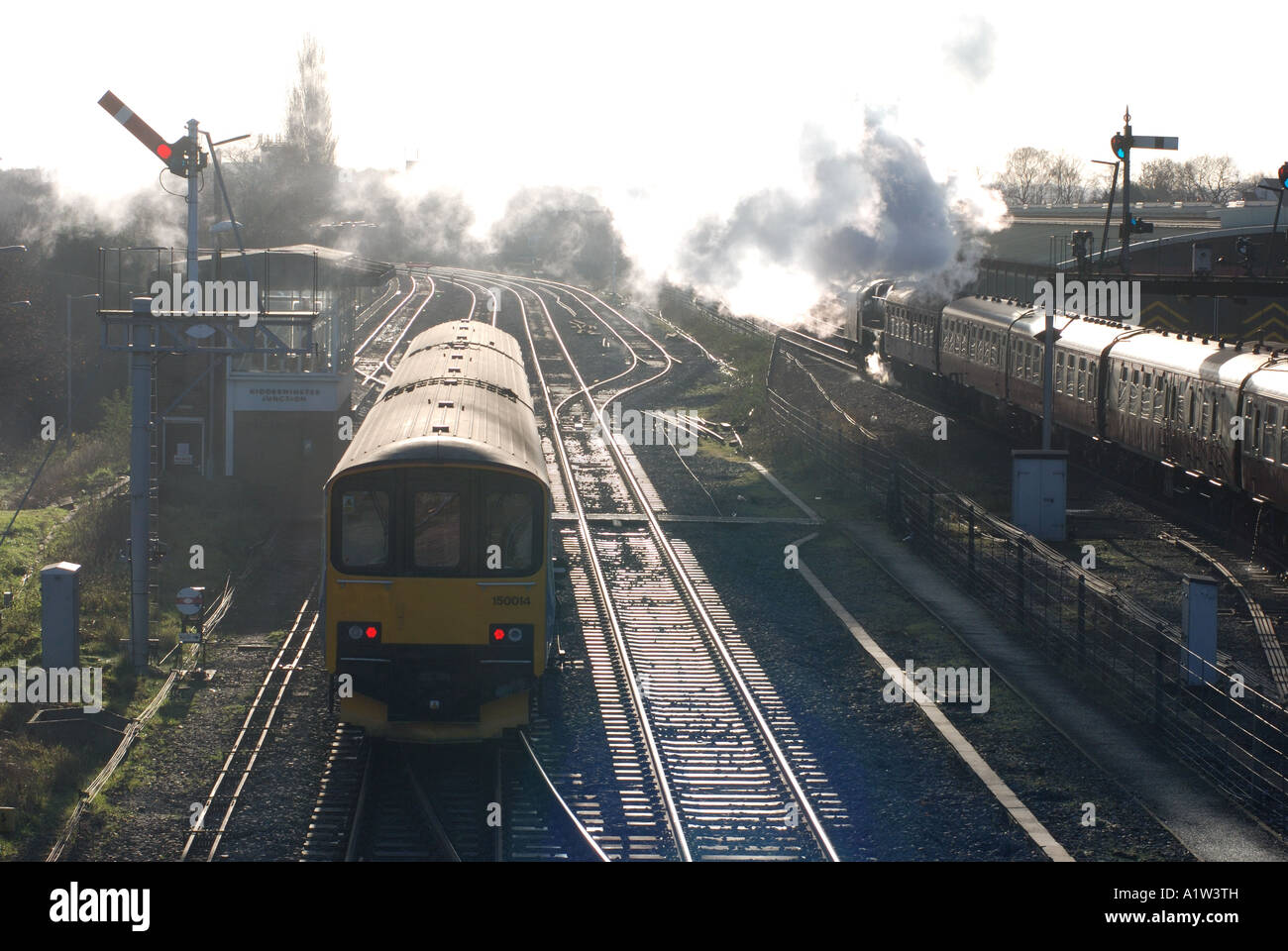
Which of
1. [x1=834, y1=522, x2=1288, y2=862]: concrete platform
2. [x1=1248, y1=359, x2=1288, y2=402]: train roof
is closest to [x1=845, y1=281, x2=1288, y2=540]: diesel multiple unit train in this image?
[x1=1248, y1=359, x2=1288, y2=402]: train roof

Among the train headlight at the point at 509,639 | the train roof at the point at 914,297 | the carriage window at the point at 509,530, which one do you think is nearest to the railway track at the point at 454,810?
the train headlight at the point at 509,639

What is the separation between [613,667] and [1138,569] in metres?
8.47

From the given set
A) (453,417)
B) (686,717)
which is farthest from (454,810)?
(453,417)

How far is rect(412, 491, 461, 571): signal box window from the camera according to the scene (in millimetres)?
11312

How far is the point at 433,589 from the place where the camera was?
1130 cm

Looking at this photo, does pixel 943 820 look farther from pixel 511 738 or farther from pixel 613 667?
pixel 613 667

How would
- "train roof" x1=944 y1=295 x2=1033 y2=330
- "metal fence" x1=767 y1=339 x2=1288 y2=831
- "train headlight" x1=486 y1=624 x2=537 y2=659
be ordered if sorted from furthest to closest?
"train roof" x1=944 y1=295 x2=1033 y2=330 → "train headlight" x1=486 y1=624 x2=537 y2=659 → "metal fence" x1=767 y1=339 x2=1288 y2=831

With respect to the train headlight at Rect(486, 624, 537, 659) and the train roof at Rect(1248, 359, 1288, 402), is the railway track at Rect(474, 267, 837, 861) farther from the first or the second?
the train roof at Rect(1248, 359, 1288, 402)

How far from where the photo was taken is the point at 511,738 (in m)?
12.3

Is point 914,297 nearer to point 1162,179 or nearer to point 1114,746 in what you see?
point 1114,746

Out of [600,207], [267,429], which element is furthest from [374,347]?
[600,207]

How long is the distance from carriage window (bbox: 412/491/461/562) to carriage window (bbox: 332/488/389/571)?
25 centimetres

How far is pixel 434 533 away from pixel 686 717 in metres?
3.39

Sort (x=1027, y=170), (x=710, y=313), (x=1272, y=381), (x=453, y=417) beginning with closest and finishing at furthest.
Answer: (x=453, y=417) → (x=1272, y=381) → (x=710, y=313) → (x=1027, y=170)
